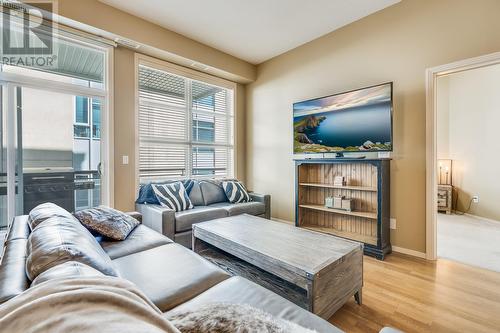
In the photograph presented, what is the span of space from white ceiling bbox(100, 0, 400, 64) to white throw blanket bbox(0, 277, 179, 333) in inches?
123

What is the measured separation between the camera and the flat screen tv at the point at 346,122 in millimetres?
2689

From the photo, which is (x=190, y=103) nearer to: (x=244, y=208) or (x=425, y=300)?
(x=244, y=208)

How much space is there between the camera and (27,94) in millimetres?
2631

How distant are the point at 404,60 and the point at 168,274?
330cm

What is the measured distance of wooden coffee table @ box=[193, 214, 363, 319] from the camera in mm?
1462

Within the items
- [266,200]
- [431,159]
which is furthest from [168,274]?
[431,159]

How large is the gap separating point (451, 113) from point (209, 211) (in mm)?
5529

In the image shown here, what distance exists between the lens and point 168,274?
4.43 feet

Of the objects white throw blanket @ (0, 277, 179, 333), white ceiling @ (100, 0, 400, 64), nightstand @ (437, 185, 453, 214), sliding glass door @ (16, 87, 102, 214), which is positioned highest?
white ceiling @ (100, 0, 400, 64)

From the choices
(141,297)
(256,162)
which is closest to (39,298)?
(141,297)

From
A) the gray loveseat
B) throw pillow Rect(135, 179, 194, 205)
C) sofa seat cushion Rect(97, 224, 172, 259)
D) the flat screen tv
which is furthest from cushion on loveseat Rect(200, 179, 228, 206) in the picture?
sofa seat cushion Rect(97, 224, 172, 259)

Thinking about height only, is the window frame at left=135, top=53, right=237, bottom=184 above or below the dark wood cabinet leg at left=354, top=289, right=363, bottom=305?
above

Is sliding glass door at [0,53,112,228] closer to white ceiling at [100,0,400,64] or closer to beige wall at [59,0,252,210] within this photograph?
beige wall at [59,0,252,210]

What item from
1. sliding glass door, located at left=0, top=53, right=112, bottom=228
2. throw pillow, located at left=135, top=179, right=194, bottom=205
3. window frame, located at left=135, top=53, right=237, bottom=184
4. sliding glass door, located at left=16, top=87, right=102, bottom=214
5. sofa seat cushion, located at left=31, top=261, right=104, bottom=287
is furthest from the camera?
window frame, located at left=135, top=53, right=237, bottom=184
